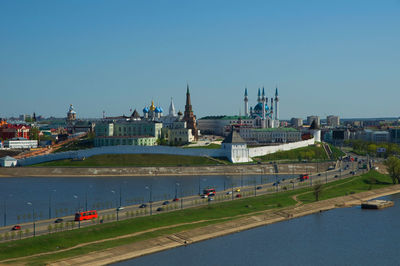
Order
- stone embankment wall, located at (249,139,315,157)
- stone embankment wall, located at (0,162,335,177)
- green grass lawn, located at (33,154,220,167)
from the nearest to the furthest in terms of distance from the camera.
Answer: stone embankment wall, located at (0,162,335,177)
green grass lawn, located at (33,154,220,167)
stone embankment wall, located at (249,139,315,157)

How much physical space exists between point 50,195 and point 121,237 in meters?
24.0

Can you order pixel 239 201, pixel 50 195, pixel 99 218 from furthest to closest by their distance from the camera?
pixel 50 195 < pixel 239 201 < pixel 99 218

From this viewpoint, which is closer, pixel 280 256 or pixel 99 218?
pixel 280 256

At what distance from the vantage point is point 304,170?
89.6 metres

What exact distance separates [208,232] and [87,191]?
25.5 meters

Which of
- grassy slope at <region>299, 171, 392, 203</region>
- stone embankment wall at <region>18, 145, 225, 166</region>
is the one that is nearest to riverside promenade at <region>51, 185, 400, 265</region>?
grassy slope at <region>299, 171, 392, 203</region>

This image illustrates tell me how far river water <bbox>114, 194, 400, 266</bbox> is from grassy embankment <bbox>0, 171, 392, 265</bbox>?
3.04 m

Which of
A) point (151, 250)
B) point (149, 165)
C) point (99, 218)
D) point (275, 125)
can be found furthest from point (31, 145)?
point (151, 250)

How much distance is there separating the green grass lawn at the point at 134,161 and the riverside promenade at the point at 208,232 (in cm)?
3301

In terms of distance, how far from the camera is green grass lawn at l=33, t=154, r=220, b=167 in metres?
90.1

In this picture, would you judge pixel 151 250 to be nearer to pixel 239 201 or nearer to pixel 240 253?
pixel 240 253

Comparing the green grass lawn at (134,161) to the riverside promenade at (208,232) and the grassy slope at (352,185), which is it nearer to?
the grassy slope at (352,185)

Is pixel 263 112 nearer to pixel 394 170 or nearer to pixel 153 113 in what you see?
pixel 153 113

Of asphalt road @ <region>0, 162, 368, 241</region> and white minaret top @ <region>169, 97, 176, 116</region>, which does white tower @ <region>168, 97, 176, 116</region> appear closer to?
white minaret top @ <region>169, 97, 176, 116</region>
